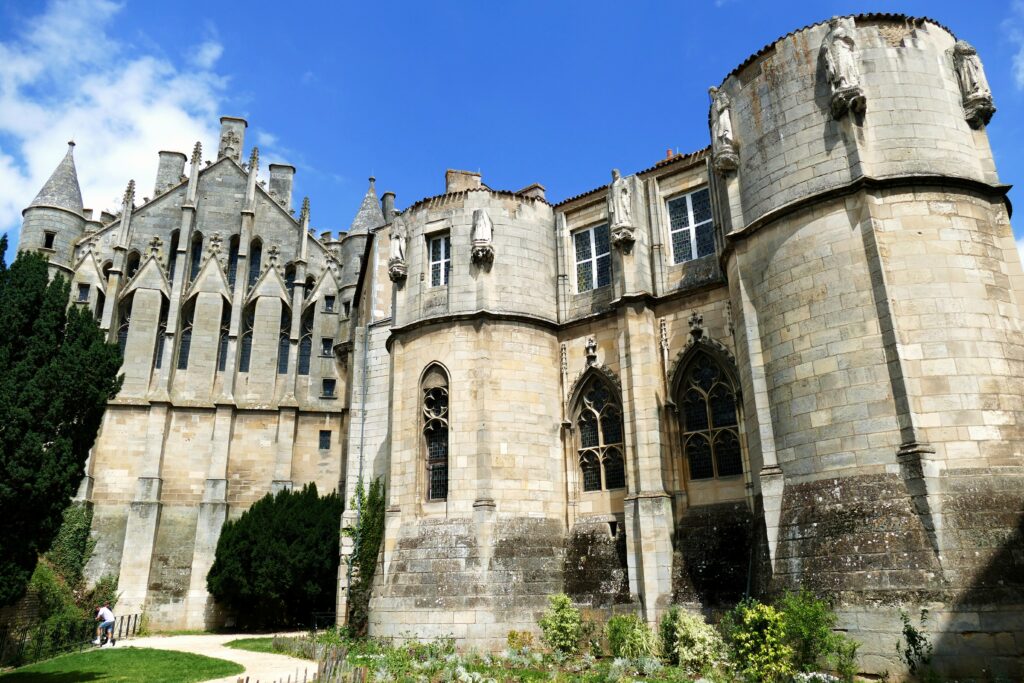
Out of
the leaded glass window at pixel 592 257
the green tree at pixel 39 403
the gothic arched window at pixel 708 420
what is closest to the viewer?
the green tree at pixel 39 403

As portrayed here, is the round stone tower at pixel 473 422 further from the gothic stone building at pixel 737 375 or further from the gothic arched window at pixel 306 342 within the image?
the gothic arched window at pixel 306 342

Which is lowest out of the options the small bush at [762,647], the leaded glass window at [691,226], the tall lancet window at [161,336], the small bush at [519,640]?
the small bush at [519,640]

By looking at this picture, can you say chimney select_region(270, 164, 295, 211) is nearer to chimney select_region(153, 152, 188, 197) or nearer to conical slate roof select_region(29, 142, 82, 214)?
chimney select_region(153, 152, 188, 197)

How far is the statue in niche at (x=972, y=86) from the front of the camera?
42.1ft

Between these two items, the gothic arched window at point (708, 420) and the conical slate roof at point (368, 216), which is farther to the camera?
the conical slate roof at point (368, 216)

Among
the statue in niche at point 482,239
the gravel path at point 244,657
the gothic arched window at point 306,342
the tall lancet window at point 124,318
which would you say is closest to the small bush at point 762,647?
the gravel path at point 244,657

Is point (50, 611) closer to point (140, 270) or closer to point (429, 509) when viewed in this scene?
point (429, 509)

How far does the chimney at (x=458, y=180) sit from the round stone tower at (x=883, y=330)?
412 inches

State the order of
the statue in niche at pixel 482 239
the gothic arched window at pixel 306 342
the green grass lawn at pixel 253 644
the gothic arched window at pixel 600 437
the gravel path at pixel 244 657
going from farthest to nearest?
1. the gothic arched window at pixel 306 342
2. the green grass lawn at pixel 253 644
3. the statue in niche at pixel 482 239
4. the gothic arched window at pixel 600 437
5. the gravel path at pixel 244 657

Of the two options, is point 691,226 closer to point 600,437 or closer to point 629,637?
point 600,437

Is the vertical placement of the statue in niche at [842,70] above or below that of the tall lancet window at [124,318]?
below

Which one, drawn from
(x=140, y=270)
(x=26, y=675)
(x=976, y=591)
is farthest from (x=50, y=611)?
(x=976, y=591)

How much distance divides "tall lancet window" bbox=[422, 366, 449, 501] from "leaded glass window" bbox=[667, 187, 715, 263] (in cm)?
668

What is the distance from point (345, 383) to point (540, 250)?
16.1 meters
